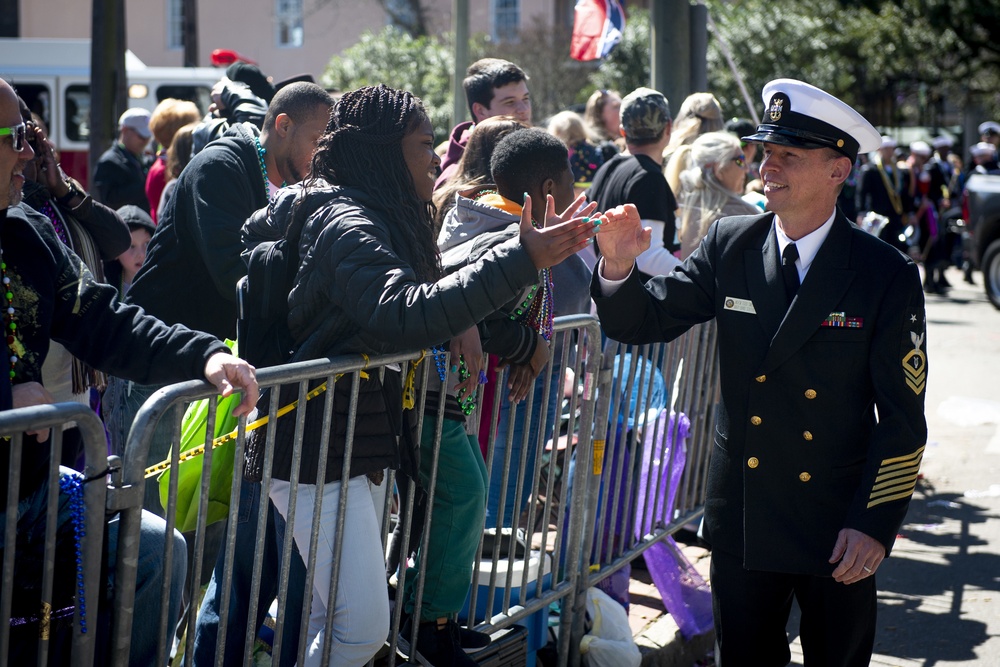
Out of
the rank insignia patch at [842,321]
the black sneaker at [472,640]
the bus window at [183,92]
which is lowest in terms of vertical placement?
the black sneaker at [472,640]

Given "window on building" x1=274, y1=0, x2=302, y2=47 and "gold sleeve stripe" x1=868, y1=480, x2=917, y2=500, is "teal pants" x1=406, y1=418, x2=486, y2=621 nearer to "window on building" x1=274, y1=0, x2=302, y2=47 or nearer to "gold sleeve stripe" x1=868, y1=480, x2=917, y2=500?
"gold sleeve stripe" x1=868, y1=480, x2=917, y2=500

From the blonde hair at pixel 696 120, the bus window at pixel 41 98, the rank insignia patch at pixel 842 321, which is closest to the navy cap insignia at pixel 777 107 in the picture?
the rank insignia patch at pixel 842 321

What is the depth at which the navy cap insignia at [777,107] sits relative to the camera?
325 cm

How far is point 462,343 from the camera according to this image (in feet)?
11.3

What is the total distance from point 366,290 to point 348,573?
0.83 m

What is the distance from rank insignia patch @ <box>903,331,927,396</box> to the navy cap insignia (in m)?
0.72

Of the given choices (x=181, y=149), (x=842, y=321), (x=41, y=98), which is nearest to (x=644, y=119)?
(x=181, y=149)

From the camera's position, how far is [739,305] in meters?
3.30

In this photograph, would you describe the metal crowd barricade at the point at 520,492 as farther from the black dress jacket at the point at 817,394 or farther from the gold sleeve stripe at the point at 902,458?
the gold sleeve stripe at the point at 902,458

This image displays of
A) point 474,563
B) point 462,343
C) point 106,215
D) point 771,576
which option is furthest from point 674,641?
point 106,215

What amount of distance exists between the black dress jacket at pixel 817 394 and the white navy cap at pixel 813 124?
235 mm

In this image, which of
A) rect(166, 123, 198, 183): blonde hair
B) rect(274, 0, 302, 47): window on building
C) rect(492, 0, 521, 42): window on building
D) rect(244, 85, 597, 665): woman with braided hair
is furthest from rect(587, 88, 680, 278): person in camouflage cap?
rect(274, 0, 302, 47): window on building

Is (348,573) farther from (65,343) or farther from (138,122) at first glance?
(138,122)

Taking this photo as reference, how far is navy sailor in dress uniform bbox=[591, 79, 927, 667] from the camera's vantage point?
10.2ft
